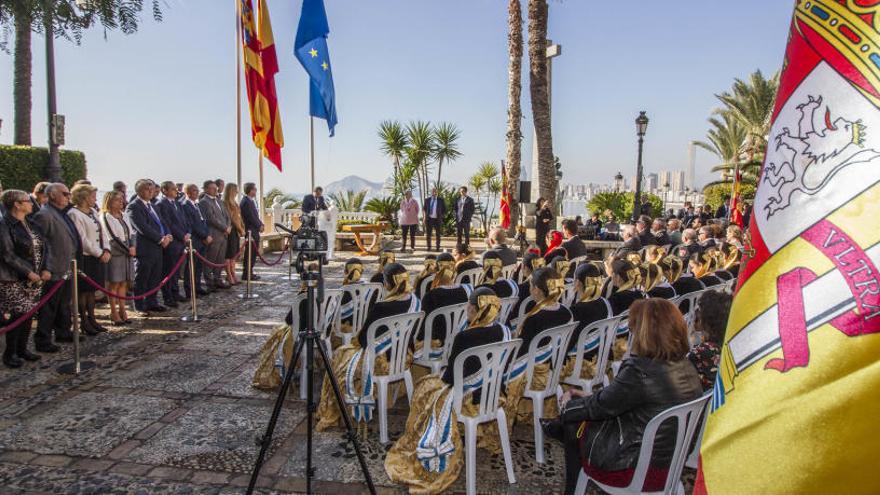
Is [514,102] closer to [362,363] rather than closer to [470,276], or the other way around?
[470,276]

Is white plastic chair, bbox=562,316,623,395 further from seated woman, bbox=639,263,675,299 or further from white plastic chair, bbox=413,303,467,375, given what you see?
seated woman, bbox=639,263,675,299

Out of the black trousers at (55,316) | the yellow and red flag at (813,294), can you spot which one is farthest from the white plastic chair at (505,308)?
the black trousers at (55,316)

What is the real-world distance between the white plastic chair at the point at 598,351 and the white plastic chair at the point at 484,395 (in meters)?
0.83

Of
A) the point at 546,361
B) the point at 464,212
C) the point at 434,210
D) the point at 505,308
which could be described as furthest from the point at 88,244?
the point at 464,212

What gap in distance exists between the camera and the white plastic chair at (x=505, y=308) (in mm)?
5008

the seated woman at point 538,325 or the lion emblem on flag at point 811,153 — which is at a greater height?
the lion emblem on flag at point 811,153

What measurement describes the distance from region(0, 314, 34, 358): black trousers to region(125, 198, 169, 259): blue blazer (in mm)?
2010

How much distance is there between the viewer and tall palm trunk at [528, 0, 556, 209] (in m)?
13.1

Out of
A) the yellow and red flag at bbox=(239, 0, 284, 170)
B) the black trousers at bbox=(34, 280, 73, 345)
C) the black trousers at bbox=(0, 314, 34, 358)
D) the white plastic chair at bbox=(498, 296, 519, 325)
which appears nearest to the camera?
the white plastic chair at bbox=(498, 296, 519, 325)

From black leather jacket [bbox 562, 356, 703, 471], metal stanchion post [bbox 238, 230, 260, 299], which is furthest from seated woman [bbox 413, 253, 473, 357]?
metal stanchion post [bbox 238, 230, 260, 299]

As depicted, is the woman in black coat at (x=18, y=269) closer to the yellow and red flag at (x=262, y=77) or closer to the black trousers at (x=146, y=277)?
the black trousers at (x=146, y=277)

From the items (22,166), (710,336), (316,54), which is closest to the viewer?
(710,336)

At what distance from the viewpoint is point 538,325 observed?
3.63m

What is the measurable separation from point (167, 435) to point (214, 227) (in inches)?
230
